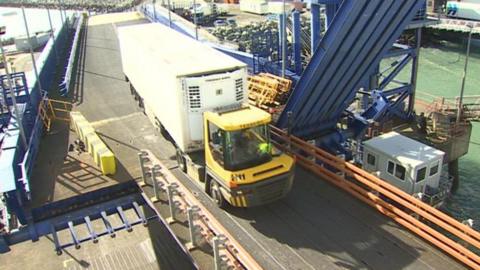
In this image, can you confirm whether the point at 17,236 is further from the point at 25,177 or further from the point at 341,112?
the point at 341,112

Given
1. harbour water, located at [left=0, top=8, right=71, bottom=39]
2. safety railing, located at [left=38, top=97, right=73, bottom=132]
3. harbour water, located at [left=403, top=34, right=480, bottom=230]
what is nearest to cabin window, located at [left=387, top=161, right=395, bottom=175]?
harbour water, located at [left=403, top=34, right=480, bottom=230]

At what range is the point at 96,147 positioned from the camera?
665 inches

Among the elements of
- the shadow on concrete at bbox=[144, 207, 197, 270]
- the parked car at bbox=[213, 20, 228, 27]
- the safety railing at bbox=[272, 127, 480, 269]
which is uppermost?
the safety railing at bbox=[272, 127, 480, 269]

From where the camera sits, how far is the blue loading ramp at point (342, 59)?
15508 mm

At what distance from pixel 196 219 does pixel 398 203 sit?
21.4ft

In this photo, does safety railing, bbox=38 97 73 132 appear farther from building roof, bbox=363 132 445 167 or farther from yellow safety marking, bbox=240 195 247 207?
building roof, bbox=363 132 445 167

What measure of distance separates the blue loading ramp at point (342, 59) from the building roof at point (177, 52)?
3.28 metres

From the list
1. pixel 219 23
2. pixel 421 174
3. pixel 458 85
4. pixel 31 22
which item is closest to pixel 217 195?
pixel 421 174

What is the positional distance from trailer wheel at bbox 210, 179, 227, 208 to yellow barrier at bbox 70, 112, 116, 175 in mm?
4316

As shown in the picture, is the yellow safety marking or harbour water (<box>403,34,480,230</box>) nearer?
the yellow safety marking

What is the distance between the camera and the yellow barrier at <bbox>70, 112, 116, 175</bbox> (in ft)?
52.8

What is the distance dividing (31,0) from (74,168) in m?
137

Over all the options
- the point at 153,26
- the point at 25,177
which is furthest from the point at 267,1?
the point at 25,177

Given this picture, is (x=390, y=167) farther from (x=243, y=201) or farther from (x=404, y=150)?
(x=243, y=201)
